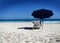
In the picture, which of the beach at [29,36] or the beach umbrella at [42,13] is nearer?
the beach at [29,36]

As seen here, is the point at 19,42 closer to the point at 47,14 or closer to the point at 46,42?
the point at 46,42

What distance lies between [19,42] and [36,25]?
4296mm

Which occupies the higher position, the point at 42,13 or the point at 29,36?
the point at 42,13

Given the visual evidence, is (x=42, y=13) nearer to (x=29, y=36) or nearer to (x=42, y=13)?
(x=42, y=13)

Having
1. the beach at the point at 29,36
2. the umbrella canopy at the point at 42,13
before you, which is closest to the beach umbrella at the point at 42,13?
the umbrella canopy at the point at 42,13

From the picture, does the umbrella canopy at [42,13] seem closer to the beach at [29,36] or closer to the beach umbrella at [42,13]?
the beach umbrella at [42,13]

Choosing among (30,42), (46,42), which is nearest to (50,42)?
(46,42)

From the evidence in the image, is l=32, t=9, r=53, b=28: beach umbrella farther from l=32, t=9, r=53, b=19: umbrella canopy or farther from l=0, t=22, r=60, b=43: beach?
l=0, t=22, r=60, b=43: beach

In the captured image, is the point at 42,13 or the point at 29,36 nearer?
the point at 29,36

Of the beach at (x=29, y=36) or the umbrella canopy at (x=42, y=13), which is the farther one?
the umbrella canopy at (x=42, y=13)

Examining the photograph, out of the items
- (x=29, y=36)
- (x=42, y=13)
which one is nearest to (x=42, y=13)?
(x=42, y=13)

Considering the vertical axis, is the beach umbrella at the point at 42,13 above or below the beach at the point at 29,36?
above

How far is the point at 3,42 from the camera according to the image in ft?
9.23

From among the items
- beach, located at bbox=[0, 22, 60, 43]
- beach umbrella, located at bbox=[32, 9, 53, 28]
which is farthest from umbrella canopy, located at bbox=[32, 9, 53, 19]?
beach, located at bbox=[0, 22, 60, 43]
